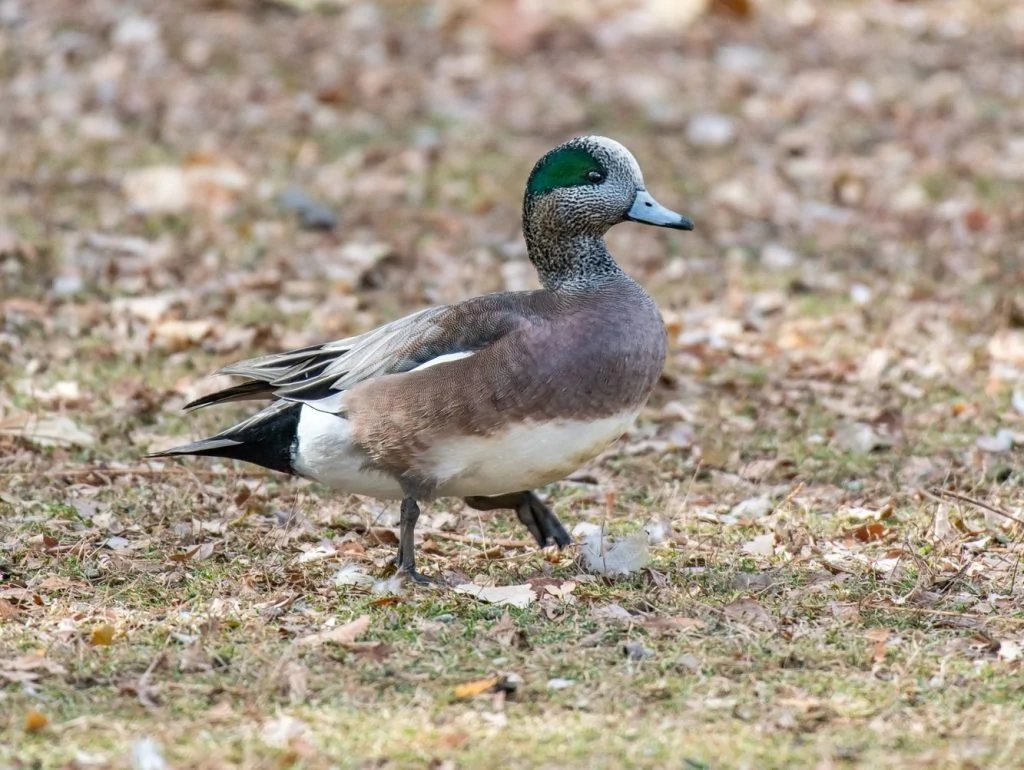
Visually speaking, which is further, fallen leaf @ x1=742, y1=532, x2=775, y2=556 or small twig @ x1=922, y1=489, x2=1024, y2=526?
fallen leaf @ x1=742, y1=532, x2=775, y2=556

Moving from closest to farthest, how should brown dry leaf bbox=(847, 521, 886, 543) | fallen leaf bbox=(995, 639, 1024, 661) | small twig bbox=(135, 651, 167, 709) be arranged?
small twig bbox=(135, 651, 167, 709) < fallen leaf bbox=(995, 639, 1024, 661) < brown dry leaf bbox=(847, 521, 886, 543)

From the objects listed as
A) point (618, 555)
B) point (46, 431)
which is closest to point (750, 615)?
point (618, 555)

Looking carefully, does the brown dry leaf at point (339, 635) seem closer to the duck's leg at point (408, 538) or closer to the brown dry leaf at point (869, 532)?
the duck's leg at point (408, 538)

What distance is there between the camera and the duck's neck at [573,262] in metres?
4.33

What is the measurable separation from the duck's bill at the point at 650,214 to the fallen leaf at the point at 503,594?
1123 millimetres

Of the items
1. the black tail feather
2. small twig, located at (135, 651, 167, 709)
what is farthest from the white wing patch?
small twig, located at (135, 651, 167, 709)

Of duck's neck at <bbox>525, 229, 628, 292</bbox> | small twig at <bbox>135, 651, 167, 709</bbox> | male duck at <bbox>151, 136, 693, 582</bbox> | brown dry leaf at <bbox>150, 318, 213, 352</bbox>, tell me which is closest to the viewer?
small twig at <bbox>135, 651, 167, 709</bbox>

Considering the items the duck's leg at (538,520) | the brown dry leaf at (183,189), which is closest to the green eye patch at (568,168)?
the duck's leg at (538,520)

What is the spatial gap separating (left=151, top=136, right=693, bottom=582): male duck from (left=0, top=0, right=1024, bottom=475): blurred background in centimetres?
118

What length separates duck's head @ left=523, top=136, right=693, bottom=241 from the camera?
4352 mm

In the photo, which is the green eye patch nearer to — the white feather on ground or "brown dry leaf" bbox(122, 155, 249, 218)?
the white feather on ground

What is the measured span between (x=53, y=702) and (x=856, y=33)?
362 inches

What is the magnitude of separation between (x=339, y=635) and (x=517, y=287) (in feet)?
12.6

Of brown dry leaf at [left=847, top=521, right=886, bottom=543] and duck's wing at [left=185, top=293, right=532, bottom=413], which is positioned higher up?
duck's wing at [left=185, top=293, right=532, bottom=413]
